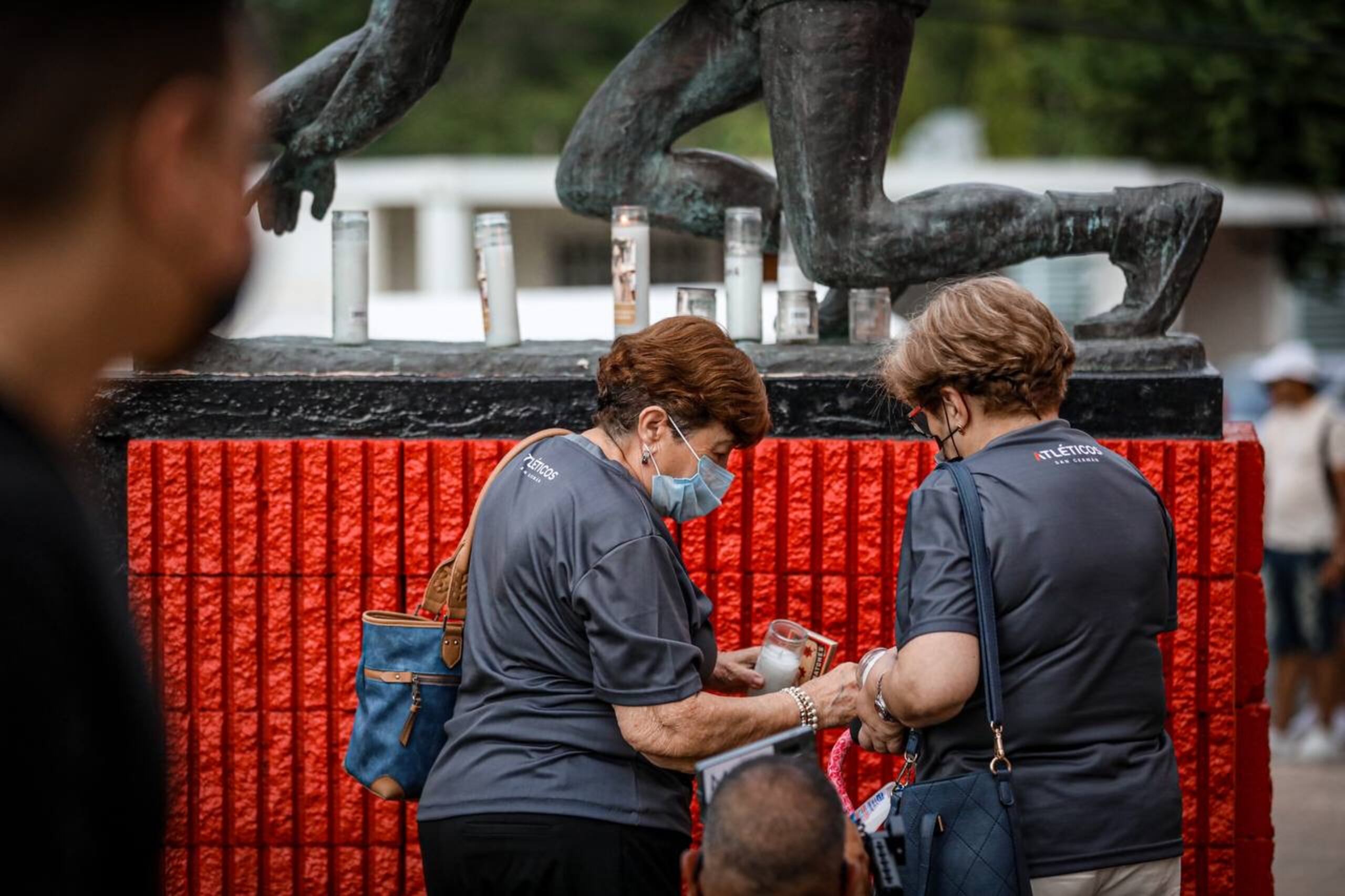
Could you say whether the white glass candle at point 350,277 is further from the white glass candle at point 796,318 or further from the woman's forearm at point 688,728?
the woman's forearm at point 688,728

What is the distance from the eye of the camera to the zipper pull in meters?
3.02

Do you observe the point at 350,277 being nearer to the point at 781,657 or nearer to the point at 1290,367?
the point at 781,657

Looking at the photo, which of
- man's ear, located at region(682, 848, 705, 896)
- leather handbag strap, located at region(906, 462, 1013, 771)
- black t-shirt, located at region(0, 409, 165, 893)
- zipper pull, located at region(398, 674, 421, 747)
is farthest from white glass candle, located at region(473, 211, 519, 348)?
black t-shirt, located at region(0, 409, 165, 893)

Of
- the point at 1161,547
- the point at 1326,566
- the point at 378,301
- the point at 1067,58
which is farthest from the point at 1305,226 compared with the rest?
the point at 1161,547

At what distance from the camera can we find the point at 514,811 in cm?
277

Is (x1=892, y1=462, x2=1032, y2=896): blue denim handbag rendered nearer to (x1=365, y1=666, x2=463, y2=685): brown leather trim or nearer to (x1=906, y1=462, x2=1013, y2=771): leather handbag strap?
(x1=906, y1=462, x2=1013, y2=771): leather handbag strap

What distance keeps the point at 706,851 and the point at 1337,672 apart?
721 centimetres

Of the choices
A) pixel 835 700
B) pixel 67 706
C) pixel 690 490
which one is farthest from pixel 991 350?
pixel 67 706

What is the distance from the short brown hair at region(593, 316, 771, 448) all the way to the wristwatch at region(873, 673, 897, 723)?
1.72 feet

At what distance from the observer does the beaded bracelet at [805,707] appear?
3.03m

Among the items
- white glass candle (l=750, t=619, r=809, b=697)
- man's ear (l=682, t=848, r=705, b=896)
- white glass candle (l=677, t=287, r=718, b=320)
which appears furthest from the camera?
white glass candle (l=677, t=287, r=718, b=320)

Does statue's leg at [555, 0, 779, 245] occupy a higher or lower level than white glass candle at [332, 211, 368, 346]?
higher

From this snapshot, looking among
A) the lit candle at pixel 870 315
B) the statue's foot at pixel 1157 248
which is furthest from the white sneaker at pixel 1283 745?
the lit candle at pixel 870 315

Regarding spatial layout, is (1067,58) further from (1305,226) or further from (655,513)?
(655,513)
